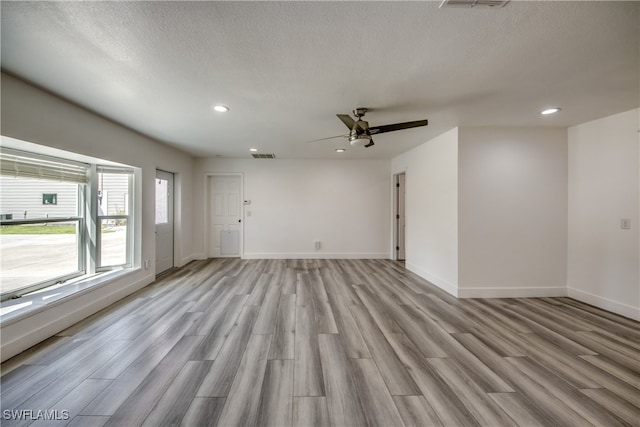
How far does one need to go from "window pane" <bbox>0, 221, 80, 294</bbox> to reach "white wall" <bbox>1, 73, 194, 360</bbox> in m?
0.52

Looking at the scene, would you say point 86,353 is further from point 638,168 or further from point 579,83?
Result: point 638,168

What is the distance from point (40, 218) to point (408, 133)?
Result: 4886mm

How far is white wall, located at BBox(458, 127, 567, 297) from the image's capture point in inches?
134

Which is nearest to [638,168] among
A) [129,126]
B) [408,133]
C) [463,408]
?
[408,133]

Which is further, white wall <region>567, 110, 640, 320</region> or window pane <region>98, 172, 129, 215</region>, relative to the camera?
window pane <region>98, 172, 129, 215</region>

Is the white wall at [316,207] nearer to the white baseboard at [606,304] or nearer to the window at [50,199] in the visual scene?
the window at [50,199]

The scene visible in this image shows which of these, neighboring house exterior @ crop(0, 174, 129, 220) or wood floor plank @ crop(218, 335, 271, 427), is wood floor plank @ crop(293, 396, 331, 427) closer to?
wood floor plank @ crop(218, 335, 271, 427)

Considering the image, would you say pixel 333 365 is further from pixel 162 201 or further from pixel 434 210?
pixel 162 201

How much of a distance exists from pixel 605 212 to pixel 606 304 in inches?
47.3

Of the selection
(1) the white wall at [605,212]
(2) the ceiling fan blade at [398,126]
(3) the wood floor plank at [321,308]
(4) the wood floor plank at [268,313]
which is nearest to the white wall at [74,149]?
(4) the wood floor plank at [268,313]

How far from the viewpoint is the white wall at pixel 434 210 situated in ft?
11.5

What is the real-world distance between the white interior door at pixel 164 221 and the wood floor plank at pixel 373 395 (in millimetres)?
4337

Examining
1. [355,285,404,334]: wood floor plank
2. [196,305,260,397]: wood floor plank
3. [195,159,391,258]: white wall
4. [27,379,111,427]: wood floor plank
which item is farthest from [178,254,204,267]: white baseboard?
[355,285,404,334]: wood floor plank

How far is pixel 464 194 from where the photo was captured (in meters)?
3.40
